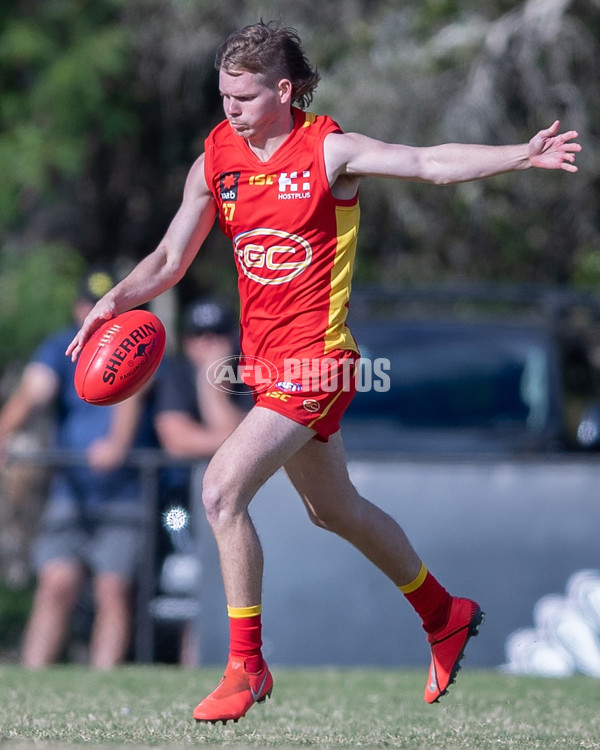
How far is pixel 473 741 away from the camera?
4453mm

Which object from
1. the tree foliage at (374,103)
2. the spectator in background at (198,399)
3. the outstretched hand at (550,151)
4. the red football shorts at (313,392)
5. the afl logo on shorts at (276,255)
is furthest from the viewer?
the tree foliage at (374,103)

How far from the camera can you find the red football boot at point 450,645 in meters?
5.03

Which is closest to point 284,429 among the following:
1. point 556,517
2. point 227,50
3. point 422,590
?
point 422,590

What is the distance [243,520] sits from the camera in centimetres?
440

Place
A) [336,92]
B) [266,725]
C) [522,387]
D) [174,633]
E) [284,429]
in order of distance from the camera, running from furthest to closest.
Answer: [336,92] < [522,387] < [174,633] < [266,725] < [284,429]

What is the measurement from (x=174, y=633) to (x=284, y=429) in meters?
4.00

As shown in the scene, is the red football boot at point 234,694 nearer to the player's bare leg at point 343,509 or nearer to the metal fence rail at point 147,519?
the player's bare leg at point 343,509

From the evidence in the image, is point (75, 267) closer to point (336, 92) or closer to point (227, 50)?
point (336, 92)

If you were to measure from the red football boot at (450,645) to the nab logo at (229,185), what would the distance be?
1978 mm

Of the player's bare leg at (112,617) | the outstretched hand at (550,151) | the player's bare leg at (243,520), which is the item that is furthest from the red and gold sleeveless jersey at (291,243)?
the player's bare leg at (112,617)

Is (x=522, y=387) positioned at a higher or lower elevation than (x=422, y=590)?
higher

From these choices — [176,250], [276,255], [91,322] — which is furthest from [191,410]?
[276,255]

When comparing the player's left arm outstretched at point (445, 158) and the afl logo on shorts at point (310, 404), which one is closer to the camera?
the player's left arm outstretched at point (445, 158)

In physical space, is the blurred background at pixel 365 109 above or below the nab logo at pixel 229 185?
above
